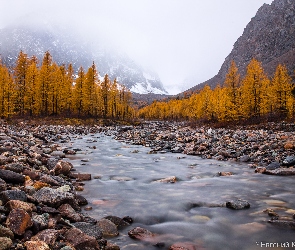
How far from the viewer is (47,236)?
489cm

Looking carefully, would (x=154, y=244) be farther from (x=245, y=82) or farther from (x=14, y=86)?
(x=14, y=86)

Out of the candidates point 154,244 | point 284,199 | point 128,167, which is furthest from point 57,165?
point 284,199

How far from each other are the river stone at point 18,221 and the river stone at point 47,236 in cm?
27

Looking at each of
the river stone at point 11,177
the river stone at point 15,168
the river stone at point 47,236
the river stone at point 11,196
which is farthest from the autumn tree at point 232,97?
the river stone at point 47,236

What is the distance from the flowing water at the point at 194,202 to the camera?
19.7ft

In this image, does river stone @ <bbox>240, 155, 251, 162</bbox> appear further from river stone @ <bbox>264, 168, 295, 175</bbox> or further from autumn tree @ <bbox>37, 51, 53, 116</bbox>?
autumn tree @ <bbox>37, 51, 53, 116</bbox>

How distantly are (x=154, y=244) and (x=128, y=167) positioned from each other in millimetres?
8742

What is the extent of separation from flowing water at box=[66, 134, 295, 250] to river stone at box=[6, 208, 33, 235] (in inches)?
71.6

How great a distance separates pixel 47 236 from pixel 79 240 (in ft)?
1.89

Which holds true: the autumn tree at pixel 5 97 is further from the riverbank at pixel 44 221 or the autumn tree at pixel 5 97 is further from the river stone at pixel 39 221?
the river stone at pixel 39 221

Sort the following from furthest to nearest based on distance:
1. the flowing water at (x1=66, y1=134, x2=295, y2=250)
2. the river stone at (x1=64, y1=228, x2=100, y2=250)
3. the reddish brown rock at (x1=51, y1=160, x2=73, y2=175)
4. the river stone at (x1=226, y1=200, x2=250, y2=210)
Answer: the reddish brown rock at (x1=51, y1=160, x2=73, y2=175), the river stone at (x1=226, y1=200, x2=250, y2=210), the flowing water at (x1=66, y1=134, x2=295, y2=250), the river stone at (x1=64, y1=228, x2=100, y2=250)

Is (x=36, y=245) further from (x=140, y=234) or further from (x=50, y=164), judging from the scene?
(x=50, y=164)

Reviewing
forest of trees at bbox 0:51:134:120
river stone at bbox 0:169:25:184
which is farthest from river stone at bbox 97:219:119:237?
forest of trees at bbox 0:51:134:120

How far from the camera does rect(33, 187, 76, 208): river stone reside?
6.64 meters
